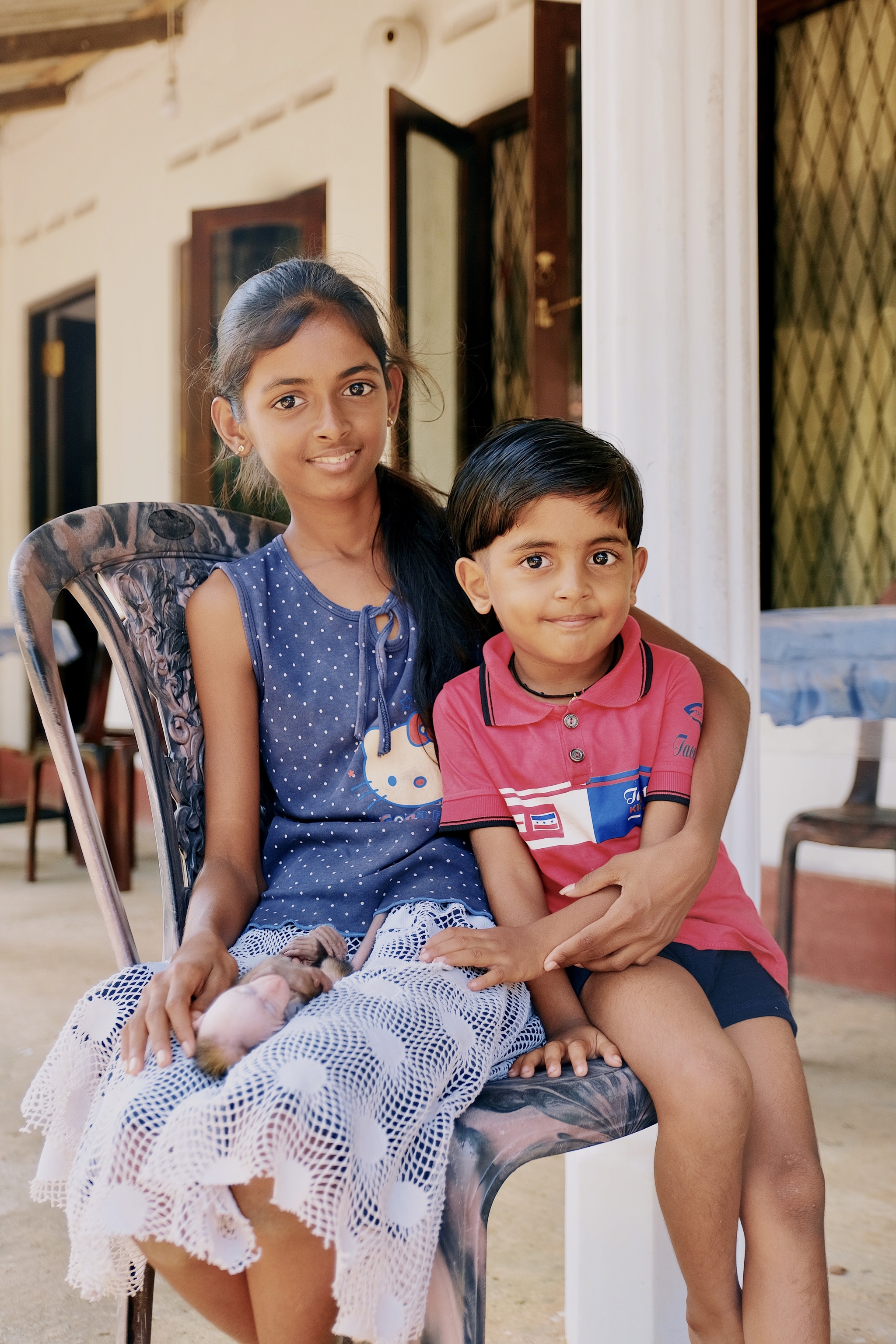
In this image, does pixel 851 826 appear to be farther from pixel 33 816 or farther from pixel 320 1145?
pixel 33 816

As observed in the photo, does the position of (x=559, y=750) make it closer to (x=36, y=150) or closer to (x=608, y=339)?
(x=608, y=339)

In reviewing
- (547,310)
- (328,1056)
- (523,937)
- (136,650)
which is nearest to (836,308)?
(547,310)

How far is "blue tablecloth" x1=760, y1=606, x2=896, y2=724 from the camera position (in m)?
2.21

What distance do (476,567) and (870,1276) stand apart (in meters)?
1.17

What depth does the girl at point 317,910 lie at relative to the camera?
0.78 metres

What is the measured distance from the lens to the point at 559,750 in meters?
1.12

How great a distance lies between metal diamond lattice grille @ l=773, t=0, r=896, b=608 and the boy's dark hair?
3.32 meters

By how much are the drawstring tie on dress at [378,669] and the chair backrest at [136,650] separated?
185 mm

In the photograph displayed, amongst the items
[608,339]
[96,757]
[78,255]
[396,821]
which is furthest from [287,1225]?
[78,255]

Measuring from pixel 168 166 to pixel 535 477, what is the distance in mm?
5315

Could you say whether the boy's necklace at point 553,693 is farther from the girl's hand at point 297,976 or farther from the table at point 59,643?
the table at point 59,643

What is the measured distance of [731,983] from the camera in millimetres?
1090

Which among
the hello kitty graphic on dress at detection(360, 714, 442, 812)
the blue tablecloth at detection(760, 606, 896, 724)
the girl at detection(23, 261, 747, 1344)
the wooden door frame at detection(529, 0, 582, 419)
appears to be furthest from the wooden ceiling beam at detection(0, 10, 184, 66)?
the hello kitty graphic on dress at detection(360, 714, 442, 812)

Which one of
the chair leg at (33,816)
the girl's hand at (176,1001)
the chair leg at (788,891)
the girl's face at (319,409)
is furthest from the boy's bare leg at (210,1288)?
the chair leg at (33,816)
